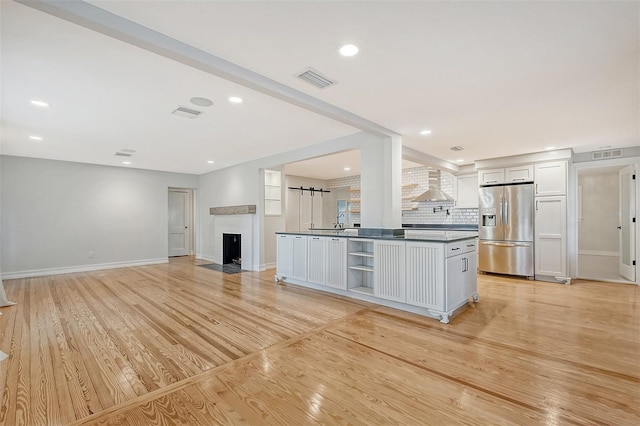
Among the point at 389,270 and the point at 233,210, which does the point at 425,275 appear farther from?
the point at 233,210

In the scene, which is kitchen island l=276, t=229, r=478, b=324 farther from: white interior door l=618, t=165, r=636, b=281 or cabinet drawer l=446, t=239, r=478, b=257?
white interior door l=618, t=165, r=636, b=281

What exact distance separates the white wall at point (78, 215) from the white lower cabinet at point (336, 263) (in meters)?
5.70

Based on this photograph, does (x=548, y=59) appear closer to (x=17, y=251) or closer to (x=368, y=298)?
(x=368, y=298)

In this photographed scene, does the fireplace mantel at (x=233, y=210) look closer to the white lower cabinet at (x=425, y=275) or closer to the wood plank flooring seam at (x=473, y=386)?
the white lower cabinet at (x=425, y=275)

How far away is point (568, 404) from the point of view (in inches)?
74.1

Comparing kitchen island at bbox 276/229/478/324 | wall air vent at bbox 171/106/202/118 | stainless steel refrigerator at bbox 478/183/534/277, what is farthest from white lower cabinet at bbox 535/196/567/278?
wall air vent at bbox 171/106/202/118

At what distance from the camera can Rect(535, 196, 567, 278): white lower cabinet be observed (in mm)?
5527

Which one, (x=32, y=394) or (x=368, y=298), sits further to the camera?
(x=368, y=298)

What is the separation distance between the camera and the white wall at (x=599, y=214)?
25.7ft

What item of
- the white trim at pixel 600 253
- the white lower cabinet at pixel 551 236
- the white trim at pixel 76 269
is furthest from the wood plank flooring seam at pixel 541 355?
the white trim at pixel 600 253

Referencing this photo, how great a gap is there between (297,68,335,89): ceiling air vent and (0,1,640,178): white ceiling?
0.25 feet

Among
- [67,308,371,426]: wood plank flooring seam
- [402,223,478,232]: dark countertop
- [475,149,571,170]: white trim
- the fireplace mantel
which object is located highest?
[475,149,571,170]: white trim

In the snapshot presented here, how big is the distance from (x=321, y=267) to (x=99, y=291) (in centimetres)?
373

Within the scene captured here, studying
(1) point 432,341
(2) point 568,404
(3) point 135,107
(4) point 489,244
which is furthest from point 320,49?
(4) point 489,244
